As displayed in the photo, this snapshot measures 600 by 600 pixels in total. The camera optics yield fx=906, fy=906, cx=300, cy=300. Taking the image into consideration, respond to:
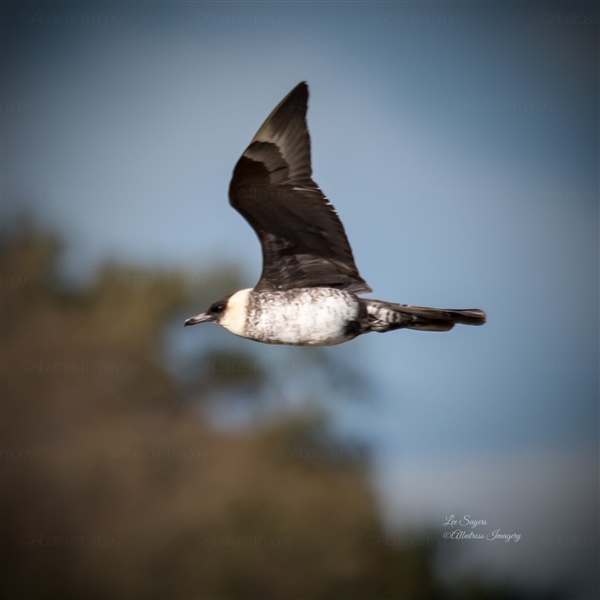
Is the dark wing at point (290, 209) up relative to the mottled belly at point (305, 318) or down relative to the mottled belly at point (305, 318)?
up

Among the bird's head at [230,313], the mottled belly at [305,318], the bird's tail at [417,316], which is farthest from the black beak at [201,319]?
the bird's tail at [417,316]

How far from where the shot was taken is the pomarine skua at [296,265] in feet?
11.7

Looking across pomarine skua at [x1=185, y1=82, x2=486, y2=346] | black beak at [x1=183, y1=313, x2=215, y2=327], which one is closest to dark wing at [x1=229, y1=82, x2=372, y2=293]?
pomarine skua at [x1=185, y1=82, x2=486, y2=346]

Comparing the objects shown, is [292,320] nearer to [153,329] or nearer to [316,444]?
[316,444]

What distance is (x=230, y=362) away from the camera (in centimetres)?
771

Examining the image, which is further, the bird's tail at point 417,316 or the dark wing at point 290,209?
the dark wing at point 290,209

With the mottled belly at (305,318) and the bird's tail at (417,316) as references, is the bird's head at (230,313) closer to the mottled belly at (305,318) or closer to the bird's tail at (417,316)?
the mottled belly at (305,318)

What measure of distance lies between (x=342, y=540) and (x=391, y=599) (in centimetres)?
59

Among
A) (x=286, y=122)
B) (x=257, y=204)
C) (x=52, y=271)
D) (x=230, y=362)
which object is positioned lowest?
(x=230, y=362)

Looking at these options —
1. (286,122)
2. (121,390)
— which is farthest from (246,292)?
(121,390)

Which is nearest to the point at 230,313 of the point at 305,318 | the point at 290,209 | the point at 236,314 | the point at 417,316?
the point at 236,314

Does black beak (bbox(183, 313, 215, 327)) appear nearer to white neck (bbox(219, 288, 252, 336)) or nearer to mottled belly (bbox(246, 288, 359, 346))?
white neck (bbox(219, 288, 252, 336))

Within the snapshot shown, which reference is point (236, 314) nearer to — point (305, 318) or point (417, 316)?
point (305, 318)

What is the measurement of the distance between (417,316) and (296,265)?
559 mm
